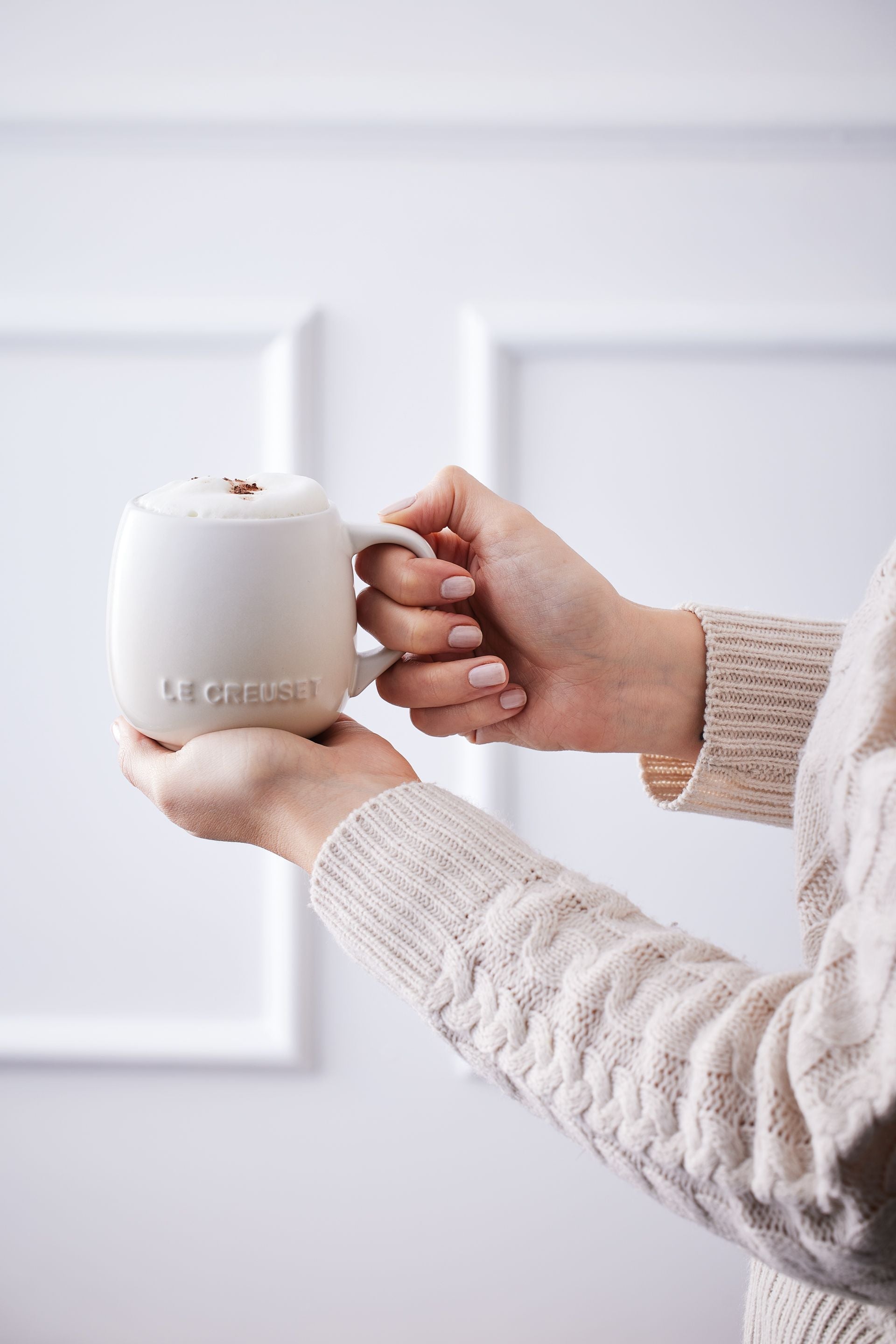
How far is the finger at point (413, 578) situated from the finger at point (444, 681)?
6cm

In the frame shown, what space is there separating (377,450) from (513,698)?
0.42 metres

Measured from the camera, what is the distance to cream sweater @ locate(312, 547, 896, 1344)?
0.37m

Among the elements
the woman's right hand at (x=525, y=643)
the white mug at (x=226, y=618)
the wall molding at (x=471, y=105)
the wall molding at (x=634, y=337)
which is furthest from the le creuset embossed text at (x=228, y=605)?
the wall molding at (x=471, y=105)

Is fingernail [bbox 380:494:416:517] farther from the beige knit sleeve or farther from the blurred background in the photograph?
the blurred background

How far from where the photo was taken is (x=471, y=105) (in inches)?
38.7

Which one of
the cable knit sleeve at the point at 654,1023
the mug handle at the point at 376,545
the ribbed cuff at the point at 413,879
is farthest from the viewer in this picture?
the mug handle at the point at 376,545

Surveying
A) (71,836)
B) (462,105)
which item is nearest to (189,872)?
(71,836)

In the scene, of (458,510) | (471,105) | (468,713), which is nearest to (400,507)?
(458,510)

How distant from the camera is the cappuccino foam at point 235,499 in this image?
506 mm

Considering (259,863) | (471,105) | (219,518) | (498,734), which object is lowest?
(259,863)

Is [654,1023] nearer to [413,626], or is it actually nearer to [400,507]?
[413,626]

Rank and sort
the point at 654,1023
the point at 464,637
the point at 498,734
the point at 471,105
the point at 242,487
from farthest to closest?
the point at 471,105, the point at 498,734, the point at 464,637, the point at 242,487, the point at 654,1023

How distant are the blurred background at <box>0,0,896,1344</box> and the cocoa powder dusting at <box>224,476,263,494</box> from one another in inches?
20.0

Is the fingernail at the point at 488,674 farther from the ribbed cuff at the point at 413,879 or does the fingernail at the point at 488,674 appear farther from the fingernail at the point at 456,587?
the ribbed cuff at the point at 413,879
